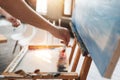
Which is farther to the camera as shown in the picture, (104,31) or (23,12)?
(23,12)

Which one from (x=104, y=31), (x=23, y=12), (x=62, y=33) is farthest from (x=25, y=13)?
(x=104, y=31)

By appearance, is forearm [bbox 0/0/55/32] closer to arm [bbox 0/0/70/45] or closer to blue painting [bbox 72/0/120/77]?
arm [bbox 0/0/70/45]

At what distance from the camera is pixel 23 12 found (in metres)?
1.14

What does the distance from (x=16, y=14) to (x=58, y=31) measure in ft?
0.89

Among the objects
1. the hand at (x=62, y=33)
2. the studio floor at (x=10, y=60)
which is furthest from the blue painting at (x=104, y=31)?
the studio floor at (x=10, y=60)

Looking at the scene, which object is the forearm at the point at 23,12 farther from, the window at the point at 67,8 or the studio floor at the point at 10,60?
the window at the point at 67,8

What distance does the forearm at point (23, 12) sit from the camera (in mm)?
1110

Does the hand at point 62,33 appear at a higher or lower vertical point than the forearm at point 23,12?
lower

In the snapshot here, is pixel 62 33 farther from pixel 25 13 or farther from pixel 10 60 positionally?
pixel 10 60

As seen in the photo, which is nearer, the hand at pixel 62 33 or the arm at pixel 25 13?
the arm at pixel 25 13

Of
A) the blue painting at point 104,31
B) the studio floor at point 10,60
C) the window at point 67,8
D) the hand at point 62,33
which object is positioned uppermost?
the blue painting at point 104,31

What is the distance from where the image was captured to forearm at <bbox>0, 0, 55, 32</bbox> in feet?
3.64

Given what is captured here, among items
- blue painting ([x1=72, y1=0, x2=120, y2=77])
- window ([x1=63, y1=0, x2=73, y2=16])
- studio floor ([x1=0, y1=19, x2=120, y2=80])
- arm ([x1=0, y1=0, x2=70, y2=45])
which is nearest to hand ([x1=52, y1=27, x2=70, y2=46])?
arm ([x1=0, y1=0, x2=70, y2=45])

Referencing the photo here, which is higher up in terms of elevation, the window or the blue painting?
the blue painting
